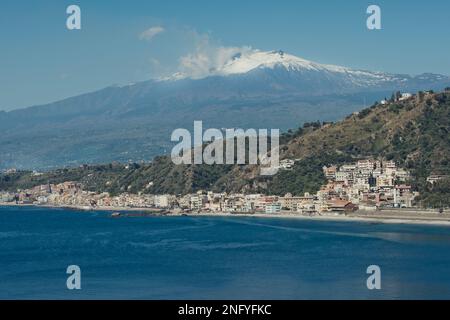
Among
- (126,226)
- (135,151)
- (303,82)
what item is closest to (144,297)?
(126,226)

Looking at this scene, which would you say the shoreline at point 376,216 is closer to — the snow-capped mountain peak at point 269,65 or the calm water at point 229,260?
the calm water at point 229,260

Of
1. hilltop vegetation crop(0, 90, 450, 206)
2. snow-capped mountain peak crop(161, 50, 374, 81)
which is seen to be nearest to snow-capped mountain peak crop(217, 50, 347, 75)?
snow-capped mountain peak crop(161, 50, 374, 81)

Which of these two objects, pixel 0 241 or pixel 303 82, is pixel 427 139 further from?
pixel 303 82

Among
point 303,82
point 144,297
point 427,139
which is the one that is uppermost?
point 303,82

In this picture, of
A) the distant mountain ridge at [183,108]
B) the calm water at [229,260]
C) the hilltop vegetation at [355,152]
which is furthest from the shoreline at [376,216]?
the distant mountain ridge at [183,108]

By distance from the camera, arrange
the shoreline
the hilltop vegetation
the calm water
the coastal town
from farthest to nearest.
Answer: the hilltop vegetation → the coastal town → the shoreline → the calm water

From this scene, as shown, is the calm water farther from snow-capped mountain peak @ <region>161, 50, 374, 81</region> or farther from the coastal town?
snow-capped mountain peak @ <region>161, 50, 374, 81</region>
